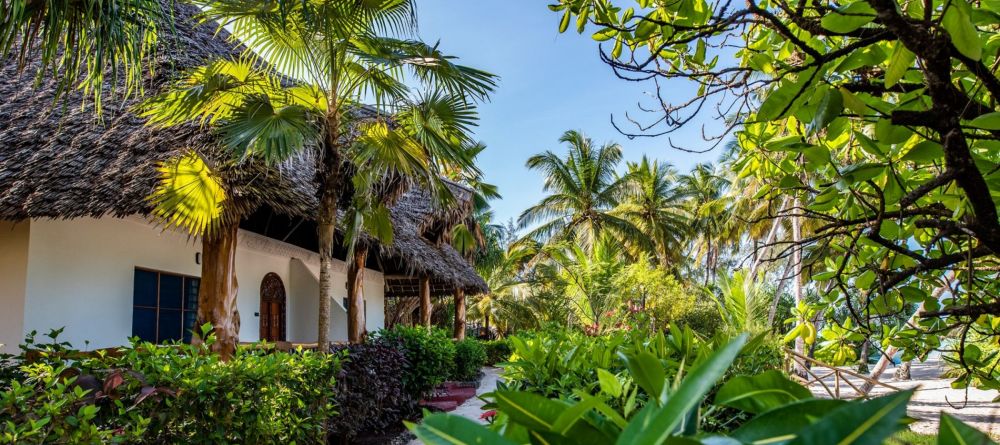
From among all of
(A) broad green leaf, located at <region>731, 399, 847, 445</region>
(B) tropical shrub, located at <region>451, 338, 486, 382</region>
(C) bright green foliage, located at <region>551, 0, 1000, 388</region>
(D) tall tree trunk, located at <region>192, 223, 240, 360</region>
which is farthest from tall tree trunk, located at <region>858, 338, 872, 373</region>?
(B) tropical shrub, located at <region>451, 338, 486, 382</region>

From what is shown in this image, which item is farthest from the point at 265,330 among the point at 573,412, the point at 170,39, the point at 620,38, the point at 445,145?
the point at 573,412

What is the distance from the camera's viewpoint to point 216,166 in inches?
247

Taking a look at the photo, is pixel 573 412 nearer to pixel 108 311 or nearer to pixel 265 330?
pixel 108 311

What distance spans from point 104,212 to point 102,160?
86cm

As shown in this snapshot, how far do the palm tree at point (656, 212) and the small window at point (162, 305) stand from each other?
1881 centimetres

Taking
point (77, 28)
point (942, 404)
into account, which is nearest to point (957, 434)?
point (942, 404)

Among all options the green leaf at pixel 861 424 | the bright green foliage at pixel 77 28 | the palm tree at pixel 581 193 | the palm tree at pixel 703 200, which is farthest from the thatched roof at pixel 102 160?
the palm tree at pixel 703 200

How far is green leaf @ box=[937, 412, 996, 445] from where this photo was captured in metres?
0.40

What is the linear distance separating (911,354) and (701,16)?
55.0 inches

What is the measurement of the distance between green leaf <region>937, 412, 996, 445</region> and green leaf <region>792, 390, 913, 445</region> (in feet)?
0.10

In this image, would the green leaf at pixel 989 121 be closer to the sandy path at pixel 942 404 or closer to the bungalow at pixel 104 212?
the sandy path at pixel 942 404

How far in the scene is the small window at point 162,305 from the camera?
322 inches

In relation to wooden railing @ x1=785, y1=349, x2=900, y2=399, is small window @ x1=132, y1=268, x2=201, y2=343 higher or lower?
higher

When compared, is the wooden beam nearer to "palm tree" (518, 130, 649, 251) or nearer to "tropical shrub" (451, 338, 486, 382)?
"tropical shrub" (451, 338, 486, 382)
